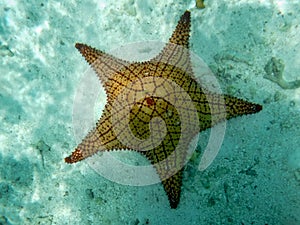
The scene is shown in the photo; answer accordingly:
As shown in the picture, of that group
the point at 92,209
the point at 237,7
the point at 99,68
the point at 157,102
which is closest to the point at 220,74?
the point at 237,7

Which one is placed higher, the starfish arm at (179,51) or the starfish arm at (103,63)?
the starfish arm at (179,51)

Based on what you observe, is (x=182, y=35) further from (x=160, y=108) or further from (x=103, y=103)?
(x=103, y=103)

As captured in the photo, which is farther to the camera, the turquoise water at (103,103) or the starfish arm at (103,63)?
the turquoise water at (103,103)

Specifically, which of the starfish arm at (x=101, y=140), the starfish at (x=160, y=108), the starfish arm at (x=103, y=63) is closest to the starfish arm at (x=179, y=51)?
the starfish at (x=160, y=108)

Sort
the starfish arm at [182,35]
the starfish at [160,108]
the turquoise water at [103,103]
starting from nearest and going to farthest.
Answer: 1. the starfish at [160,108]
2. the starfish arm at [182,35]
3. the turquoise water at [103,103]

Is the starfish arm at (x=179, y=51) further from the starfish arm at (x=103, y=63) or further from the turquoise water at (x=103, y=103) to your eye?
the turquoise water at (x=103, y=103)

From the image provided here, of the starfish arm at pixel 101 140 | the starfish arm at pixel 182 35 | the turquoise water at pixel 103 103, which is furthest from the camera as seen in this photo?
the turquoise water at pixel 103 103

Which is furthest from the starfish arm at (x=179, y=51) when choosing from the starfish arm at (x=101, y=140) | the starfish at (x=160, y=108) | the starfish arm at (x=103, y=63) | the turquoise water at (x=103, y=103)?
the starfish arm at (x=101, y=140)
